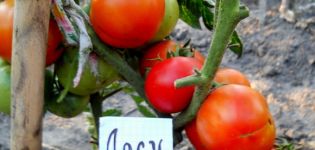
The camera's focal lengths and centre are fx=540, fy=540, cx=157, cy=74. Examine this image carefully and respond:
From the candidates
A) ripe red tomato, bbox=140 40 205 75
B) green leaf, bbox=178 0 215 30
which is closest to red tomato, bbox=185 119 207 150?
ripe red tomato, bbox=140 40 205 75

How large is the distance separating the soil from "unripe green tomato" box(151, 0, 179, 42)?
28.2 inches

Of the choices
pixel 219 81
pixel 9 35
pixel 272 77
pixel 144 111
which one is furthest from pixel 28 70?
pixel 272 77

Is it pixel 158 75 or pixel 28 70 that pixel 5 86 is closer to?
pixel 28 70

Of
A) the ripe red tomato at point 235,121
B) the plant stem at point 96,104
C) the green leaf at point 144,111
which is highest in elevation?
the ripe red tomato at point 235,121

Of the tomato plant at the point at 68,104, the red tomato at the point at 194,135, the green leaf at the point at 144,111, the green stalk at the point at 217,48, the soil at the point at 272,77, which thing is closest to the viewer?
the green stalk at the point at 217,48

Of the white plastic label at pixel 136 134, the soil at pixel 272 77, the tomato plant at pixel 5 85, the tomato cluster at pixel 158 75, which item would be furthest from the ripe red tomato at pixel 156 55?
the soil at pixel 272 77

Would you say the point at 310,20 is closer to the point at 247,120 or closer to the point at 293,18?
the point at 293,18

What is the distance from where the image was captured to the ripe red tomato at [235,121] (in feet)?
2.36

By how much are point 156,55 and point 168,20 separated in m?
0.06

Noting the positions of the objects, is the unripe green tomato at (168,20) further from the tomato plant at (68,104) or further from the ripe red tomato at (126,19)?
the tomato plant at (68,104)

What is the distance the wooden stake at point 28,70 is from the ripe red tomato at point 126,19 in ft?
0.26

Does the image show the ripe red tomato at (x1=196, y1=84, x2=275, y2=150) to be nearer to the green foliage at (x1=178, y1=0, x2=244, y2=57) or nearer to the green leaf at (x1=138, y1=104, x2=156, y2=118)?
the green foliage at (x1=178, y1=0, x2=244, y2=57)

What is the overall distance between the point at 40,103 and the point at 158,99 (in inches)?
6.5

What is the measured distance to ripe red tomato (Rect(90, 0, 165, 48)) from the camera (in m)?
0.75
